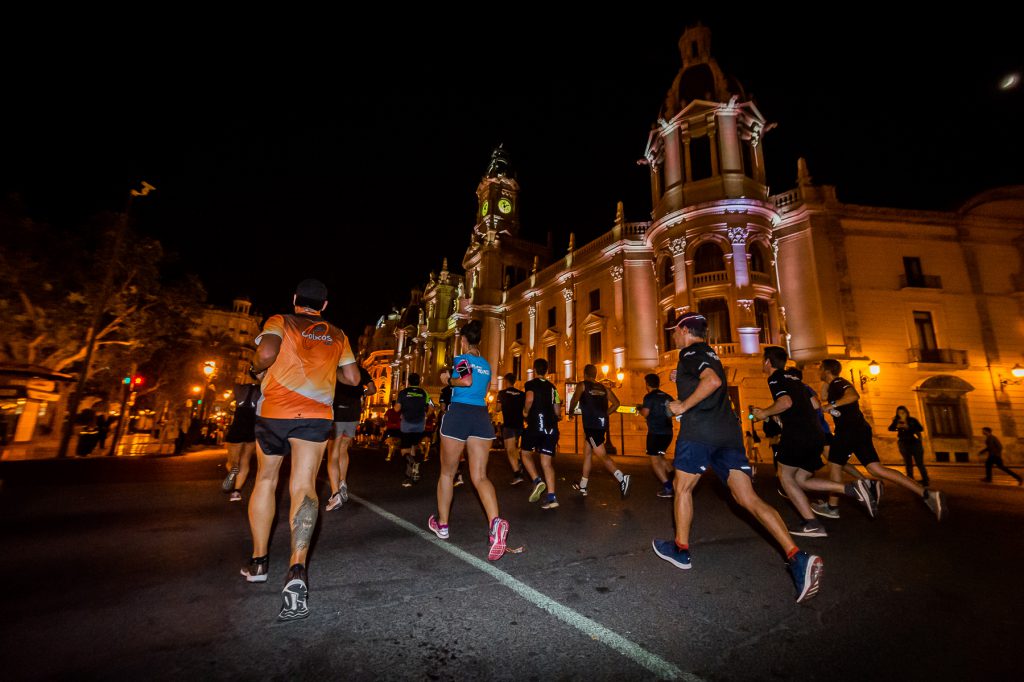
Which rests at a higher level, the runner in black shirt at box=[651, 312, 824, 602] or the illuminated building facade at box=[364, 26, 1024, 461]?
the illuminated building facade at box=[364, 26, 1024, 461]

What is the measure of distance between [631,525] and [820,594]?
6.63ft

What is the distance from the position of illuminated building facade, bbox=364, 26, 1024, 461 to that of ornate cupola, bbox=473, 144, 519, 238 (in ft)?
66.3

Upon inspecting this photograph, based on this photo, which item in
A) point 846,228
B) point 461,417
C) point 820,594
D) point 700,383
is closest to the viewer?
point 820,594

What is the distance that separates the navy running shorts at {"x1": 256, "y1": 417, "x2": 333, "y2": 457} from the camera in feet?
9.51

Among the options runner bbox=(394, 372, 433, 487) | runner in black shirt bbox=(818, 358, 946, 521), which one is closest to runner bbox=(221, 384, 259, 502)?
runner bbox=(394, 372, 433, 487)

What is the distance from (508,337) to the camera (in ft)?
127

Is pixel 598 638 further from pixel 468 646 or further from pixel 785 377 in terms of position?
pixel 785 377

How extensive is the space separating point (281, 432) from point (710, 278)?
22.7 meters

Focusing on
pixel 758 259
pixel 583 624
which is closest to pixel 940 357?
pixel 758 259

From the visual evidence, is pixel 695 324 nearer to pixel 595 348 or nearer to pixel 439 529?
pixel 439 529

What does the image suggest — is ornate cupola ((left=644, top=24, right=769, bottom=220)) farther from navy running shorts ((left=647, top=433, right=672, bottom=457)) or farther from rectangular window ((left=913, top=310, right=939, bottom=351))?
navy running shorts ((left=647, top=433, right=672, bottom=457))

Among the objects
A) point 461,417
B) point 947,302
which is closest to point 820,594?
point 461,417

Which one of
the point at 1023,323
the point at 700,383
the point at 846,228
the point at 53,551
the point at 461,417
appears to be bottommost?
the point at 53,551

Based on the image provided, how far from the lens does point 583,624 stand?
93.0 inches
